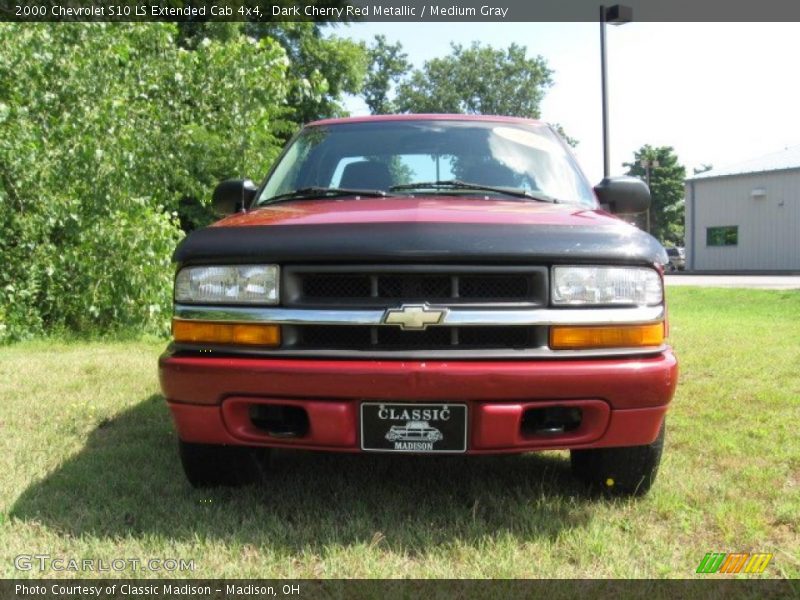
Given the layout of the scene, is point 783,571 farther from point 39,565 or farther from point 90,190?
point 90,190

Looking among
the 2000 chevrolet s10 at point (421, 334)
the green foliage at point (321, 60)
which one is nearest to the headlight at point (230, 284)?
the 2000 chevrolet s10 at point (421, 334)

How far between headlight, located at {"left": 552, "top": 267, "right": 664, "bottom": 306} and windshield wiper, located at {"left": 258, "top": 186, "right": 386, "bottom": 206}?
38.5 inches

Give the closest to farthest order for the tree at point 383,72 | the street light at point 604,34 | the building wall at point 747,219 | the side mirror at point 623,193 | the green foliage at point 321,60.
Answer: the side mirror at point 623,193, the street light at point 604,34, the green foliage at point 321,60, the building wall at point 747,219, the tree at point 383,72

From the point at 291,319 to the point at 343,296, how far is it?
0.20m

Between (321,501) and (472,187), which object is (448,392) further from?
(472,187)

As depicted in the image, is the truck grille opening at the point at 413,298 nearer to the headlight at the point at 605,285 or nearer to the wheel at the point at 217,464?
the headlight at the point at 605,285

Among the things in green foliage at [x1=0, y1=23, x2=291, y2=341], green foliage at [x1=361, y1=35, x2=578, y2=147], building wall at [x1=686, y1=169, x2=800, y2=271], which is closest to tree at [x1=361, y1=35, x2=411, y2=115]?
green foliage at [x1=361, y1=35, x2=578, y2=147]

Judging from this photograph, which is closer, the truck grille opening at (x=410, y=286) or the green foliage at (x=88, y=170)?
the truck grille opening at (x=410, y=286)

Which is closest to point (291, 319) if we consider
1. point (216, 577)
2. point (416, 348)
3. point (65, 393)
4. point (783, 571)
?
point (416, 348)

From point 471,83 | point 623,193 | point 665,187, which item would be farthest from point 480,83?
point 623,193

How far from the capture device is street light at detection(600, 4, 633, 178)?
458 inches

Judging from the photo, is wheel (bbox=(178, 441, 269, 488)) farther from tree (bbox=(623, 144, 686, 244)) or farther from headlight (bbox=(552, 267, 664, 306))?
tree (bbox=(623, 144, 686, 244))

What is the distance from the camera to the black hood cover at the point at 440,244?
244cm

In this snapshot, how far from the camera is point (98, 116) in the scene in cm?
787
